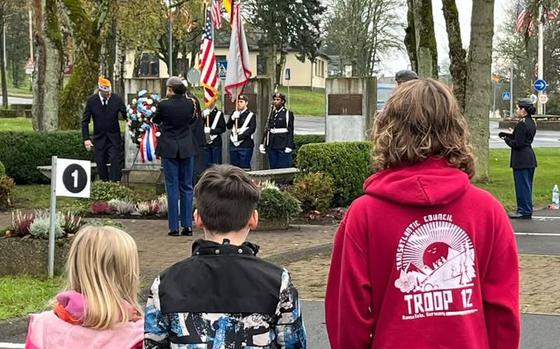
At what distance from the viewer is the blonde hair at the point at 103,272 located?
352 cm

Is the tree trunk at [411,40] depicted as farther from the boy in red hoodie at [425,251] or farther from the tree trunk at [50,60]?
the boy in red hoodie at [425,251]

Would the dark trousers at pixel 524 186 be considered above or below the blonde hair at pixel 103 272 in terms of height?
below

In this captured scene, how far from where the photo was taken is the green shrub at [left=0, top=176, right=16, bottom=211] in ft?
47.8

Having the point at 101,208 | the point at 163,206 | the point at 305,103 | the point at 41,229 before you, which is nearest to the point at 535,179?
the point at 163,206

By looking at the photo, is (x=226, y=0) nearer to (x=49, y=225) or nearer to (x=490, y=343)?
(x=49, y=225)

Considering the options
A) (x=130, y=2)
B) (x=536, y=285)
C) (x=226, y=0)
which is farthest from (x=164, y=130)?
(x=130, y=2)

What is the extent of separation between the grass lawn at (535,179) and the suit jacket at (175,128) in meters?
6.66

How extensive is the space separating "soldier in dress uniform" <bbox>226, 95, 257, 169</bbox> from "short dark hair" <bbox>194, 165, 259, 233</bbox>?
1440cm

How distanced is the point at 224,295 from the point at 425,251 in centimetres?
72

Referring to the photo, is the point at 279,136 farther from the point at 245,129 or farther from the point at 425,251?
Result: the point at 425,251

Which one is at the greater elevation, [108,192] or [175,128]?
[175,128]

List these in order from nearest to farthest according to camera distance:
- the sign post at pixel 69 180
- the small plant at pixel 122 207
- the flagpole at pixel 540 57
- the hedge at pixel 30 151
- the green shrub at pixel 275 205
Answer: the sign post at pixel 69 180
the green shrub at pixel 275 205
the small plant at pixel 122 207
the hedge at pixel 30 151
the flagpole at pixel 540 57

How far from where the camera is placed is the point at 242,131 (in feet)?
58.5

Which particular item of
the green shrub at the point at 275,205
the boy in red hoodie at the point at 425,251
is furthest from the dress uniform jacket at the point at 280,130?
the boy in red hoodie at the point at 425,251
